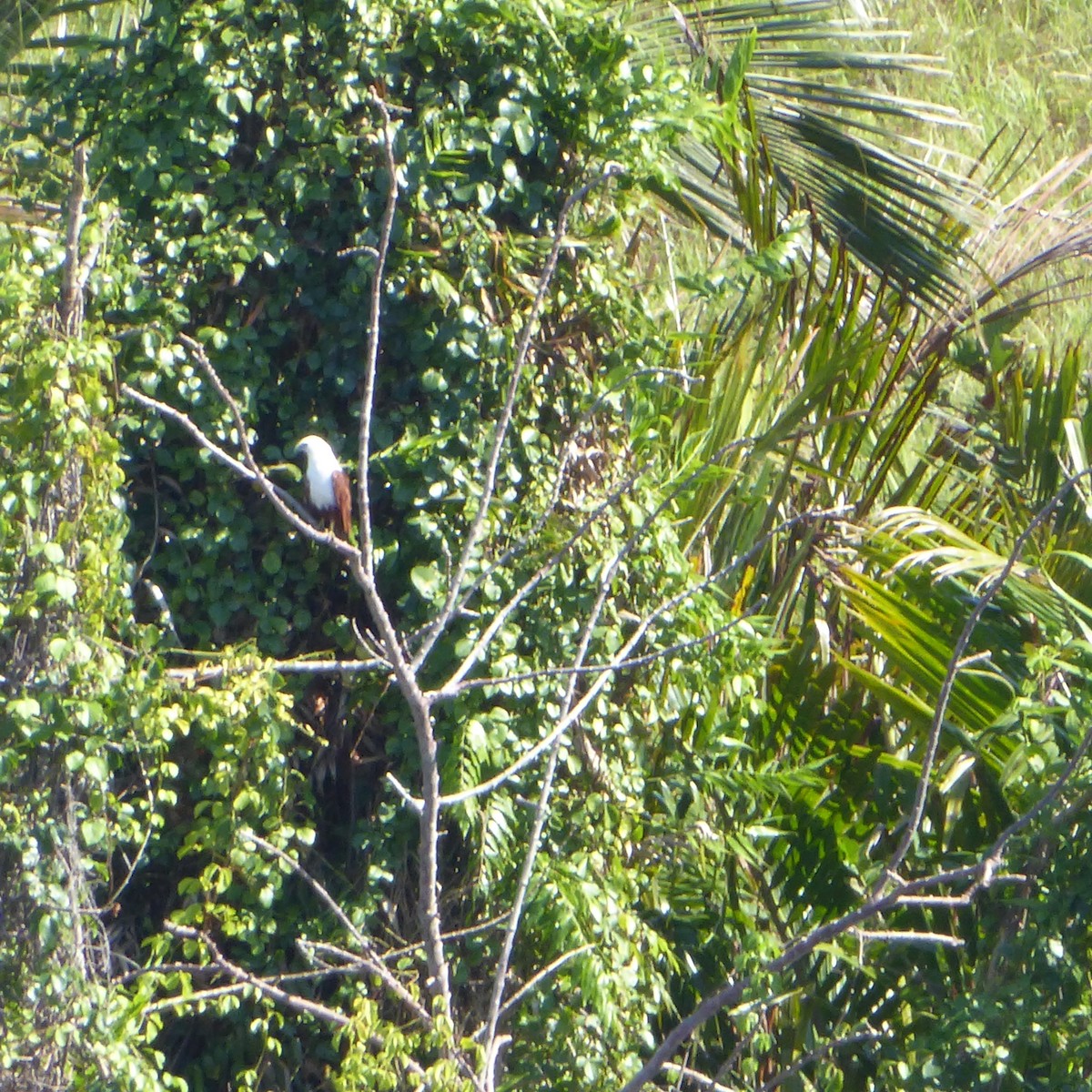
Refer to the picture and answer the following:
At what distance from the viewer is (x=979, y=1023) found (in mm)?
3047

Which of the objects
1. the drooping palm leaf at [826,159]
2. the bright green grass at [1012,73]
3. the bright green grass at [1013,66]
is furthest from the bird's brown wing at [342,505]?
the bright green grass at [1013,66]

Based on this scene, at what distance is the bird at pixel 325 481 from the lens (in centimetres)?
376

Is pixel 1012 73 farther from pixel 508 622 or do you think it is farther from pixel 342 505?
pixel 508 622

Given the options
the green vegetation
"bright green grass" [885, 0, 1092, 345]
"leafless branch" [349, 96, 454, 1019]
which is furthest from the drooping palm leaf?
"bright green grass" [885, 0, 1092, 345]

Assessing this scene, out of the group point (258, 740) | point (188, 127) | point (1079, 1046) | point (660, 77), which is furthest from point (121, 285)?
point (1079, 1046)

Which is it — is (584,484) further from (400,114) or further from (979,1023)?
(979,1023)

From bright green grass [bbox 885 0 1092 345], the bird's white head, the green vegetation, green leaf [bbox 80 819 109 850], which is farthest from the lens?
bright green grass [bbox 885 0 1092 345]

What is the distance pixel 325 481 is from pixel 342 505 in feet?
0.66

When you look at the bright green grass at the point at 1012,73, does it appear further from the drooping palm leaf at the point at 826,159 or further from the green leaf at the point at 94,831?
the green leaf at the point at 94,831

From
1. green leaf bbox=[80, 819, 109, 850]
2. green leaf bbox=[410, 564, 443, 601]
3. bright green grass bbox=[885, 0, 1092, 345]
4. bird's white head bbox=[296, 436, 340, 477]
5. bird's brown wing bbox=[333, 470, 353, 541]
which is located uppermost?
bright green grass bbox=[885, 0, 1092, 345]

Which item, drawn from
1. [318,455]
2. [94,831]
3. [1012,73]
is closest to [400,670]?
[94,831]

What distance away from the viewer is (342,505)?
13.4ft

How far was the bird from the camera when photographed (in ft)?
12.3

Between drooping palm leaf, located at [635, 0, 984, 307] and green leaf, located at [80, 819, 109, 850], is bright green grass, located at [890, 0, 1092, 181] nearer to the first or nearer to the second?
drooping palm leaf, located at [635, 0, 984, 307]
